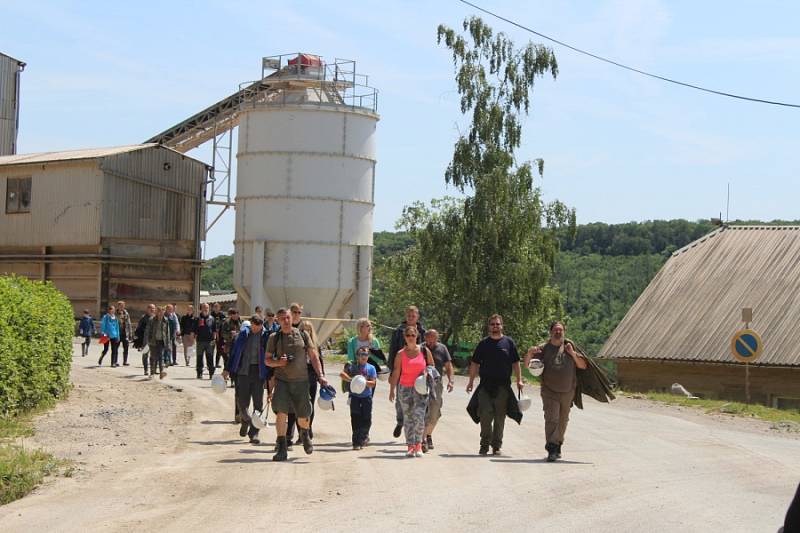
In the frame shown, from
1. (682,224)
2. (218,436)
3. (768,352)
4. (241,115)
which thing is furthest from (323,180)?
(682,224)

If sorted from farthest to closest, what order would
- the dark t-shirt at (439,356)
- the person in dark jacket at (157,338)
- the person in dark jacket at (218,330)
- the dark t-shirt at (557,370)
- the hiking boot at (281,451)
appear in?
the person in dark jacket at (157,338) → the person in dark jacket at (218,330) → the dark t-shirt at (439,356) → the dark t-shirt at (557,370) → the hiking boot at (281,451)

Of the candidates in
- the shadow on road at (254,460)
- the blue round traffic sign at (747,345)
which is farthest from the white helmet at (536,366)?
the blue round traffic sign at (747,345)

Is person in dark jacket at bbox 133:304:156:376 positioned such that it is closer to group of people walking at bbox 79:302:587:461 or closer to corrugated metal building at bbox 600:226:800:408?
group of people walking at bbox 79:302:587:461

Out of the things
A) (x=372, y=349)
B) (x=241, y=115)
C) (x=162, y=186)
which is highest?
(x=241, y=115)

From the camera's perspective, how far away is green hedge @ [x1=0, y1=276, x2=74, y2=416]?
16.9 m

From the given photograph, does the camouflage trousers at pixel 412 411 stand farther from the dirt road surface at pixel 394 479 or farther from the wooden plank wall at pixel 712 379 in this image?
the wooden plank wall at pixel 712 379

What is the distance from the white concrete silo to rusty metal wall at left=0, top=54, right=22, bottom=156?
12691mm

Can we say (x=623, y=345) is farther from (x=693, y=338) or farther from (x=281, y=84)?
(x=281, y=84)

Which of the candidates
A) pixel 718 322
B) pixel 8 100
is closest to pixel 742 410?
pixel 718 322

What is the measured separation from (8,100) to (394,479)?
4767 centimetres

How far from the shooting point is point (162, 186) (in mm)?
47531

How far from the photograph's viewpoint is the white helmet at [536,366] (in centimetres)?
1551

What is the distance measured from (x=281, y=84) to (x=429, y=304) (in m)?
11.9

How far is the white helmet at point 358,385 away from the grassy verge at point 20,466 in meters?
3.86
